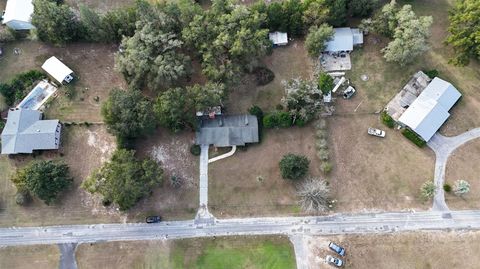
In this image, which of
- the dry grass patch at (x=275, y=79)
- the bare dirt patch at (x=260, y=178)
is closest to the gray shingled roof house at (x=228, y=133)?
the bare dirt patch at (x=260, y=178)

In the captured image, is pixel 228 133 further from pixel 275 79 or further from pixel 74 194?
pixel 74 194

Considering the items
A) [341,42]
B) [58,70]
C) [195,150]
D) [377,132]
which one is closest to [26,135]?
[58,70]

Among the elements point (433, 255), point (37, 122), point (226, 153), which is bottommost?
point (433, 255)

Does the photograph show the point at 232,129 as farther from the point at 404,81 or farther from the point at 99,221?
the point at 404,81

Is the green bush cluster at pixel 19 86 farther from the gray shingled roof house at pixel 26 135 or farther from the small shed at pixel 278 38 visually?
the small shed at pixel 278 38

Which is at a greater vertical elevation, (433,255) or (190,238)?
(190,238)

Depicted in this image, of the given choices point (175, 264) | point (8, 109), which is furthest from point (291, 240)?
point (8, 109)

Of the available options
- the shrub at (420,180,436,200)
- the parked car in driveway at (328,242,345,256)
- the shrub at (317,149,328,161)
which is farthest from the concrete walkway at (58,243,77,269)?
the shrub at (420,180,436,200)
